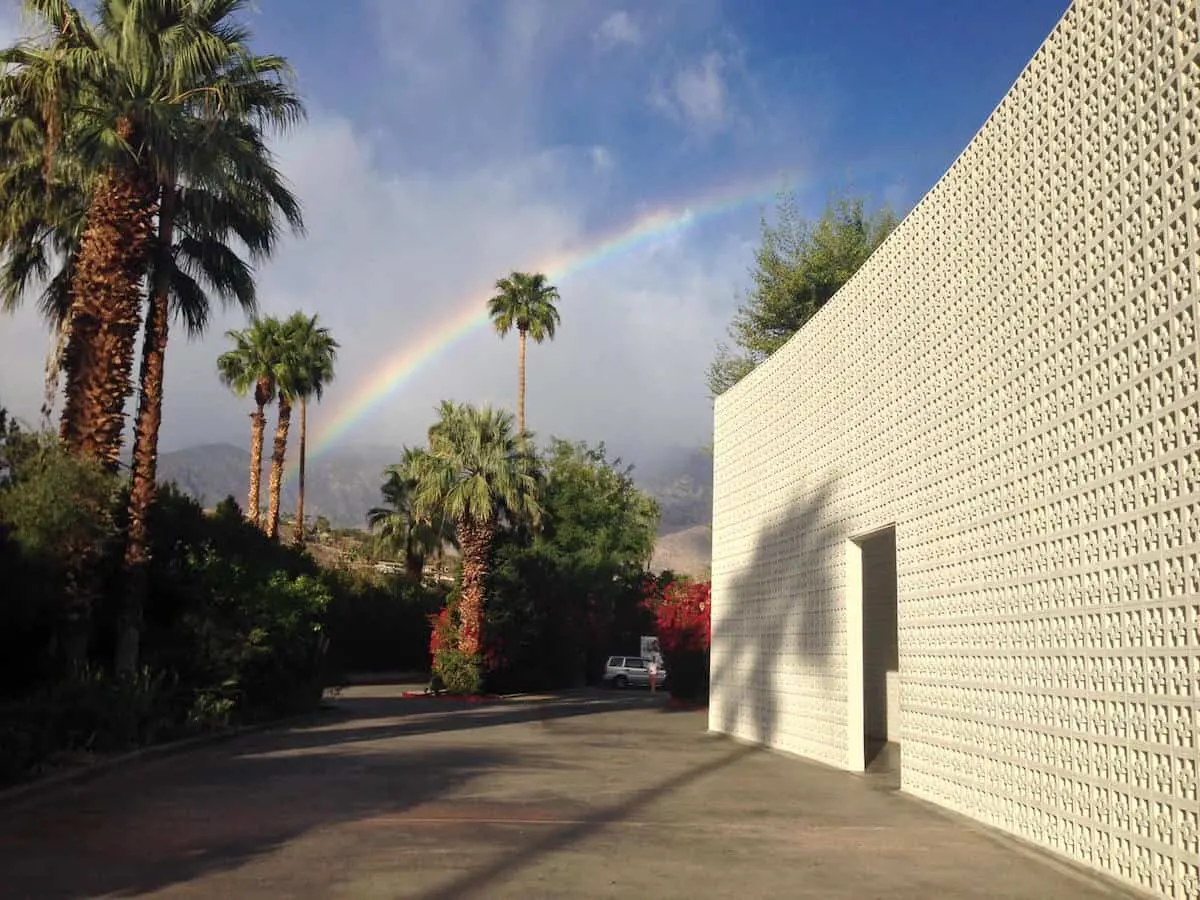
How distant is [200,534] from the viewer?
22.1 meters

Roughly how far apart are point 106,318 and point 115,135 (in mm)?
2833

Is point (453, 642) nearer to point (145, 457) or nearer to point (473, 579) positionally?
point (473, 579)

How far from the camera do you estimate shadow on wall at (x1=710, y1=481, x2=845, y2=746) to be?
18562 mm

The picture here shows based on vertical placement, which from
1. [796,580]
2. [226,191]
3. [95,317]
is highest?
[226,191]

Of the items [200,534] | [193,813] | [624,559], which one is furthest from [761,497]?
[624,559]

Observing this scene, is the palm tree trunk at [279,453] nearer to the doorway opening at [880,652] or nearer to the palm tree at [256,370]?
the palm tree at [256,370]

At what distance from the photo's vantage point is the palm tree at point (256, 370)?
44531mm

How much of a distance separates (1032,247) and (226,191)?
568 inches

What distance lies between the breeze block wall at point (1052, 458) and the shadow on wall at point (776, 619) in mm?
560

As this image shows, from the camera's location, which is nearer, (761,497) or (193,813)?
(193,813)

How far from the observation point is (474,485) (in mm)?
38594

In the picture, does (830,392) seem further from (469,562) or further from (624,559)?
(624,559)

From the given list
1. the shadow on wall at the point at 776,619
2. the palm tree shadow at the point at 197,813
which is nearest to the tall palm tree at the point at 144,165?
the palm tree shadow at the point at 197,813

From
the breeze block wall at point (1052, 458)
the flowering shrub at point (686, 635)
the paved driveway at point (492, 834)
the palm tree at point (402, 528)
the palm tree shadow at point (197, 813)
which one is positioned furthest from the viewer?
the palm tree at point (402, 528)
